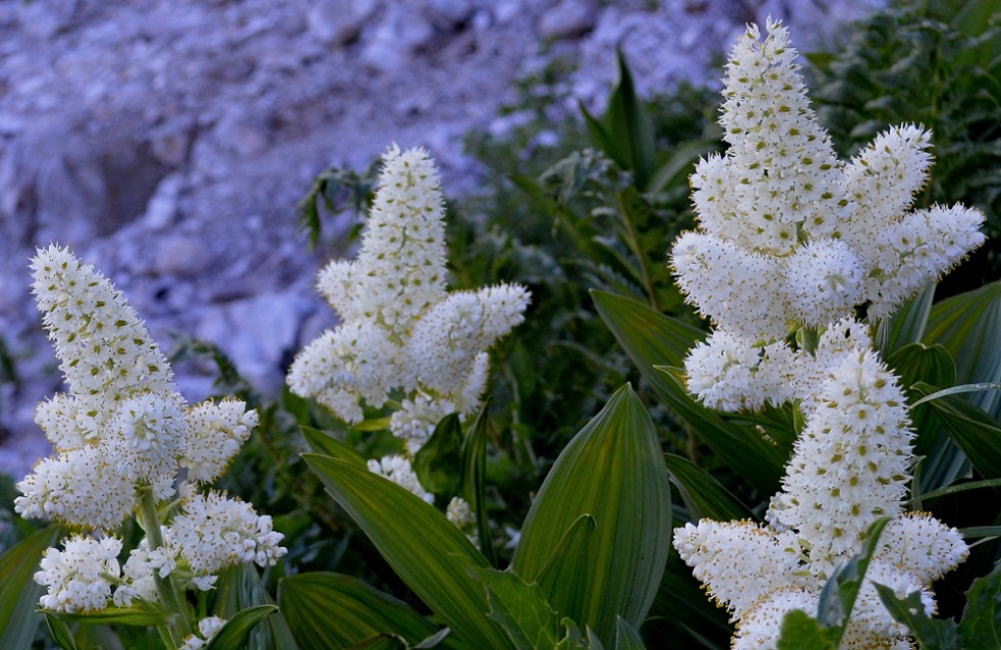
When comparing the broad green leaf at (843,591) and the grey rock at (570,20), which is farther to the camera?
the grey rock at (570,20)

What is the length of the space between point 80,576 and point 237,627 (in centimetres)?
18

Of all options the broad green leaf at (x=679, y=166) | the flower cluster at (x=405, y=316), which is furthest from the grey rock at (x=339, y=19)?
the flower cluster at (x=405, y=316)

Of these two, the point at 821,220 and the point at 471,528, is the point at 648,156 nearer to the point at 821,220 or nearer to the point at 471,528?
the point at 471,528

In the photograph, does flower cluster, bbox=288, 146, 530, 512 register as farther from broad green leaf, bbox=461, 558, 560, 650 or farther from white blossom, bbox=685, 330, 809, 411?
broad green leaf, bbox=461, 558, 560, 650

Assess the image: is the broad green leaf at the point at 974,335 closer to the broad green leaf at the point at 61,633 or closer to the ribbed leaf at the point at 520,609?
the ribbed leaf at the point at 520,609

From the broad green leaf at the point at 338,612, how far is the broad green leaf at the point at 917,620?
0.80 m

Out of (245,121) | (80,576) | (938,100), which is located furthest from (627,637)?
(245,121)

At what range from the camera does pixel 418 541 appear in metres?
1.49

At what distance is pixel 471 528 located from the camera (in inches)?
71.7

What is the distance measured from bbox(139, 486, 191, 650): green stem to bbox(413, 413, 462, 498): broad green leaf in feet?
1.53

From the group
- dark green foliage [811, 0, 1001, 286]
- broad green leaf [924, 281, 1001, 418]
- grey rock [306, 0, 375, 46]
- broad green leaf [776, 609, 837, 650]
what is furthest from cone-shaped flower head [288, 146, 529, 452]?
grey rock [306, 0, 375, 46]

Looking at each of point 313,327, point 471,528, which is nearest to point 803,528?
point 471,528

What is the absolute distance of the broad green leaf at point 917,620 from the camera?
1000mm

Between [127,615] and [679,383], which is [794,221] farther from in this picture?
[127,615]
